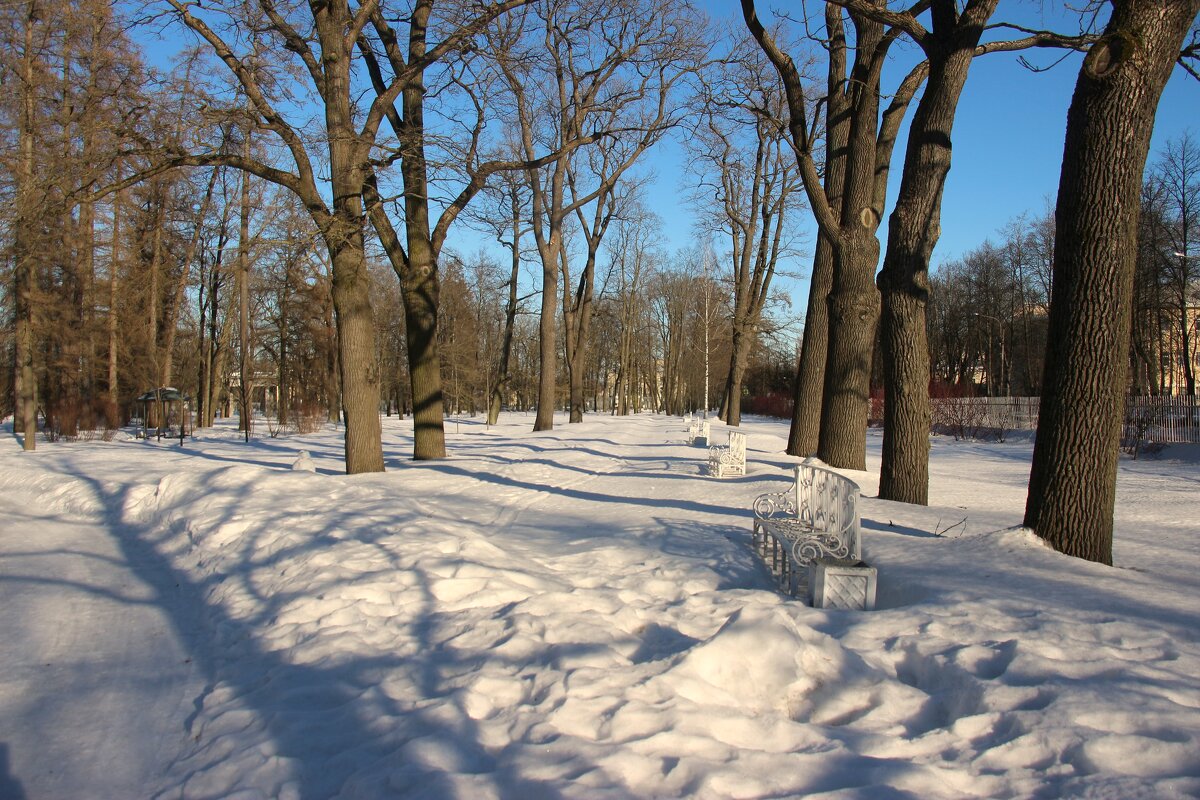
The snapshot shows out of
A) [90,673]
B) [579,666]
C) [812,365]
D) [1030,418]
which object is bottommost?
[90,673]

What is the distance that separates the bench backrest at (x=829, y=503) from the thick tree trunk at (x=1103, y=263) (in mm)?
1734

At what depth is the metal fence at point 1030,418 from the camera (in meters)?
24.2

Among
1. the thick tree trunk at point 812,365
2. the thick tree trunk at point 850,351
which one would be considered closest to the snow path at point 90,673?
the thick tree trunk at point 850,351

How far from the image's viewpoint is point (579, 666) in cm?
398

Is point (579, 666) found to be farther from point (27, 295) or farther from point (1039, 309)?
point (1039, 309)

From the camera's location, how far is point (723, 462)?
13.1 metres

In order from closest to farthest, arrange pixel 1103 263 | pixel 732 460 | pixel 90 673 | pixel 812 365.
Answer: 1. pixel 90 673
2. pixel 1103 263
3. pixel 732 460
4. pixel 812 365

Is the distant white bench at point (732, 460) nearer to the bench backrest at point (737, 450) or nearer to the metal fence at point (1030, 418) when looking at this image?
the bench backrest at point (737, 450)

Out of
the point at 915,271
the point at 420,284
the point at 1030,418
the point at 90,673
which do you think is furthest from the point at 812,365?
the point at 1030,418

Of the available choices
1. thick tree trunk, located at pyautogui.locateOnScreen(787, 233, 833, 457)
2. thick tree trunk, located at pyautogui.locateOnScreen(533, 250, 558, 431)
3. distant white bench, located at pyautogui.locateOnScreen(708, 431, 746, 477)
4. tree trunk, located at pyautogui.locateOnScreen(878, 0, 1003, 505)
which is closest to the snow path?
tree trunk, located at pyautogui.locateOnScreen(878, 0, 1003, 505)

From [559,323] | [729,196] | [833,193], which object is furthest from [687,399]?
[833,193]

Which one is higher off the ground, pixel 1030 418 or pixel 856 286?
pixel 856 286

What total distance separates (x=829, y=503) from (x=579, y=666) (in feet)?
10.2

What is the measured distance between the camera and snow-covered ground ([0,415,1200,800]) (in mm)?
3004
